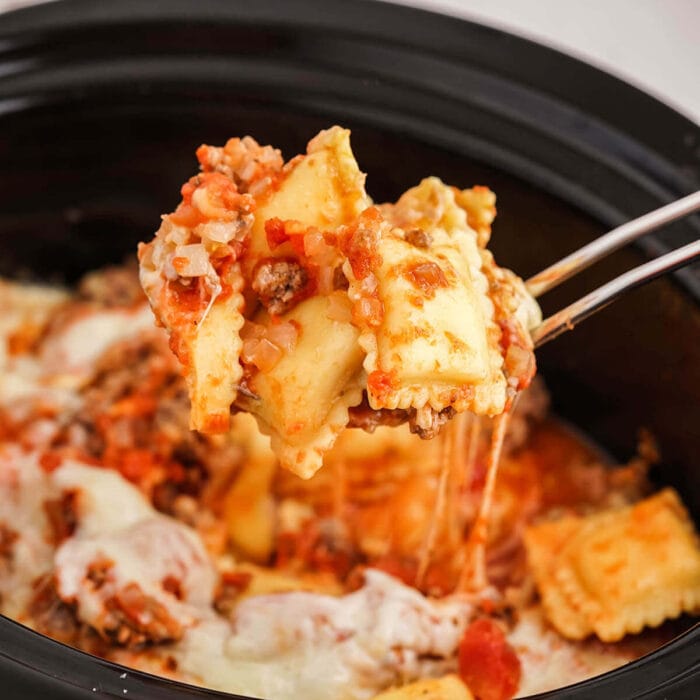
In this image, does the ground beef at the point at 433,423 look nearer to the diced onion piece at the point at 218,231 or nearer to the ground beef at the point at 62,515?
the diced onion piece at the point at 218,231

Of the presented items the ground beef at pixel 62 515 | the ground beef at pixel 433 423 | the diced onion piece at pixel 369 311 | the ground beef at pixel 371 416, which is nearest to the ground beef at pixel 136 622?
the ground beef at pixel 62 515

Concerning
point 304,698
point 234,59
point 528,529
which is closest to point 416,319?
point 304,698

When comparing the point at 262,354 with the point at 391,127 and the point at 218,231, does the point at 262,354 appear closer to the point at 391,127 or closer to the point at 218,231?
the point at 218,231

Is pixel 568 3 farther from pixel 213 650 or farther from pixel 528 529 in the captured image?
pixel 213 650

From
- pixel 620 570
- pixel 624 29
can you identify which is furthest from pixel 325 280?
pixel 624 29

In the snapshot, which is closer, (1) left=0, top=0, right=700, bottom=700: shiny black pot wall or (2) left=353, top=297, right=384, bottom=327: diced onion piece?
Result: (2) left=353, top=297, right=384, bottom=327: diced onion piece

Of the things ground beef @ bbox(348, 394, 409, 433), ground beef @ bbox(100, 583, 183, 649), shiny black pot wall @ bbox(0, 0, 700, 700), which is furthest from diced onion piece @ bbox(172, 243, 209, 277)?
shiny black pot wall @ bbox(0, 0, 700, 700)

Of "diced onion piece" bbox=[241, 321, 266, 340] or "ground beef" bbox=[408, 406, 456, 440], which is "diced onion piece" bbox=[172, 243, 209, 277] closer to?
"diced onion piece" bbox=[241, 321, 266, 340]
